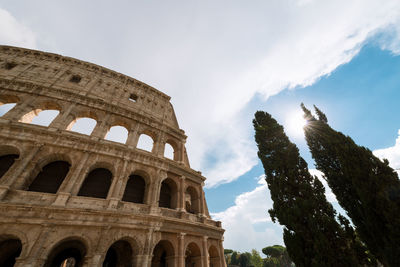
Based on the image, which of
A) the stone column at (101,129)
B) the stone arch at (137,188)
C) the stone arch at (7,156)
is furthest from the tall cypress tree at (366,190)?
the stone arch at (7,156)

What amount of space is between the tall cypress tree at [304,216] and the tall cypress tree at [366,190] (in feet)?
3.34

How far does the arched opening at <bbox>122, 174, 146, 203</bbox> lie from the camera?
12.1m

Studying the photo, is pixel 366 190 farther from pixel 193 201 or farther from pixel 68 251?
pixel 68 251

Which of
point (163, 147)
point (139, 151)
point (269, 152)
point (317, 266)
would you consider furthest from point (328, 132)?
point (139, 151)

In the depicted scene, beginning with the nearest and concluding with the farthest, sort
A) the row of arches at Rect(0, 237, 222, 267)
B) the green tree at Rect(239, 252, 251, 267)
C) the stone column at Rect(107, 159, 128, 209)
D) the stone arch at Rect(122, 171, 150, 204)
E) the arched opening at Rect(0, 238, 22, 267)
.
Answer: the arched opening at Rect(0, 238, 22, 267) < the row of arches at Rect(0, 237, 222, 267) < the stone column at Rect(107, 159, 128, 209) < the stone arch at Rect(122, 171, 150, 204) < the green tree at Rect(239, 252, 251, 267)

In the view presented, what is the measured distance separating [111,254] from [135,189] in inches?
176

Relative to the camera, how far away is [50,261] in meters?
8.91

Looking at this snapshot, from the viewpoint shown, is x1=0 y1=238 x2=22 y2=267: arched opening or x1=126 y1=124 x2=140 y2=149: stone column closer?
x1=0 y1=238 x2=22 y2=267: arched opening

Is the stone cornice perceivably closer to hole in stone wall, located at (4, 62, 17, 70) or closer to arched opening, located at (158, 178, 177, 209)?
hole in stone wall, located at (4, 62, 17, 70)

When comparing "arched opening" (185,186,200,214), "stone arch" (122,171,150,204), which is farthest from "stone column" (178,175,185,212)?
"stone arch" (122,171,150,204)

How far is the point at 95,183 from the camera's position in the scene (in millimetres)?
11461

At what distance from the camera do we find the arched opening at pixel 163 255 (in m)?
10.7

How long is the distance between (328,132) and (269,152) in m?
4.47

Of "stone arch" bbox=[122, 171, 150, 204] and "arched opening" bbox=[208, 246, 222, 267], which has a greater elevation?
"stone arch" bbox=[122, 171, 150, 204]
